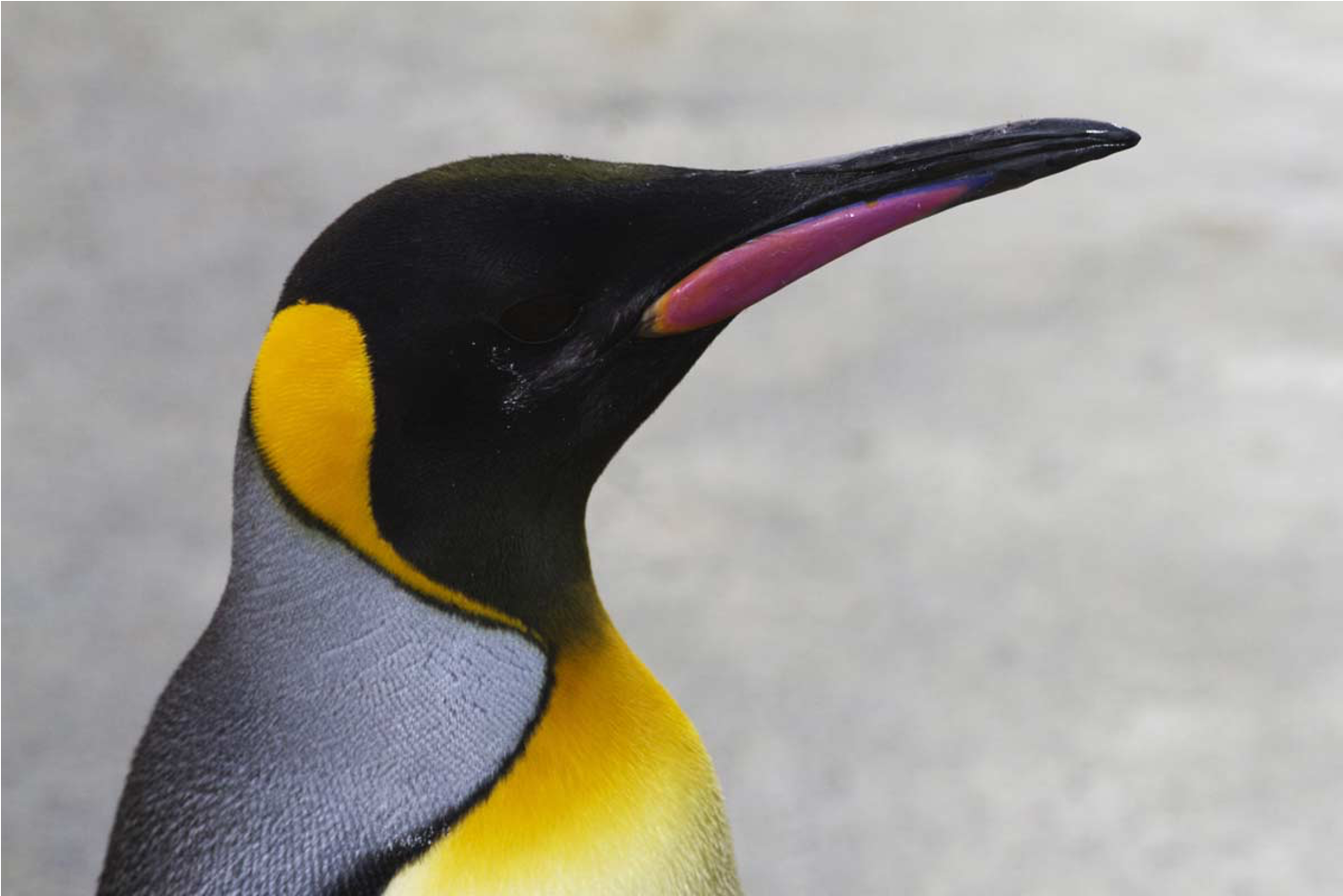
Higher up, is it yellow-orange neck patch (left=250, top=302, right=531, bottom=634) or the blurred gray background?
the blurred gray background

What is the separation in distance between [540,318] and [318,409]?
0.39 ft

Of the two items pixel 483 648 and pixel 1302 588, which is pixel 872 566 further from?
pixel 483 648

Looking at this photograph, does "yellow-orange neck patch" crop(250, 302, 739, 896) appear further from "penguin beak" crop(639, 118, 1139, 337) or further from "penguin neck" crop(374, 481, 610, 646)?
"penguin beak" crop(639, 118, 1139, 337)

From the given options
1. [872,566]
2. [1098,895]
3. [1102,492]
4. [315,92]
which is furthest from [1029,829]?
[315,92]

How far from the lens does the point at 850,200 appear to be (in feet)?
3.01

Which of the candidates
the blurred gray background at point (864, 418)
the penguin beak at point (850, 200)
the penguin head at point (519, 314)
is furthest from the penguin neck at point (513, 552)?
the blurred gray background at point (864, 418)

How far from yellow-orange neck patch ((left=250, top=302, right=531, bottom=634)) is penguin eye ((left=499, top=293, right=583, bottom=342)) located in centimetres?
7

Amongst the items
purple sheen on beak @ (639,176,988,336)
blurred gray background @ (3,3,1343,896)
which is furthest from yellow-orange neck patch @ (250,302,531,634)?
blurred gray background @ (3,3,1343,896)

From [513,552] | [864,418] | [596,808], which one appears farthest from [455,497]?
[864,418]

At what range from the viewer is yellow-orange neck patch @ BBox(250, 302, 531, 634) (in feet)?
2.82

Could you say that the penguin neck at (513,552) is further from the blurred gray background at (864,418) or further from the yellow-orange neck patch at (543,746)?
the blurred gray background at (864,418)

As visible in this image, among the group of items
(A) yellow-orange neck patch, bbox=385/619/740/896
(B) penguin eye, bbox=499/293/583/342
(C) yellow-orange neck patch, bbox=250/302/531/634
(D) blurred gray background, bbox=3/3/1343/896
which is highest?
(D) blurred gray background, bbox=3/3/1343/896

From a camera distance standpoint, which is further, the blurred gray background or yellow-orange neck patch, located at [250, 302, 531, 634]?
the blurred gray background

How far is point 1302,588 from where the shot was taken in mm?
2094
